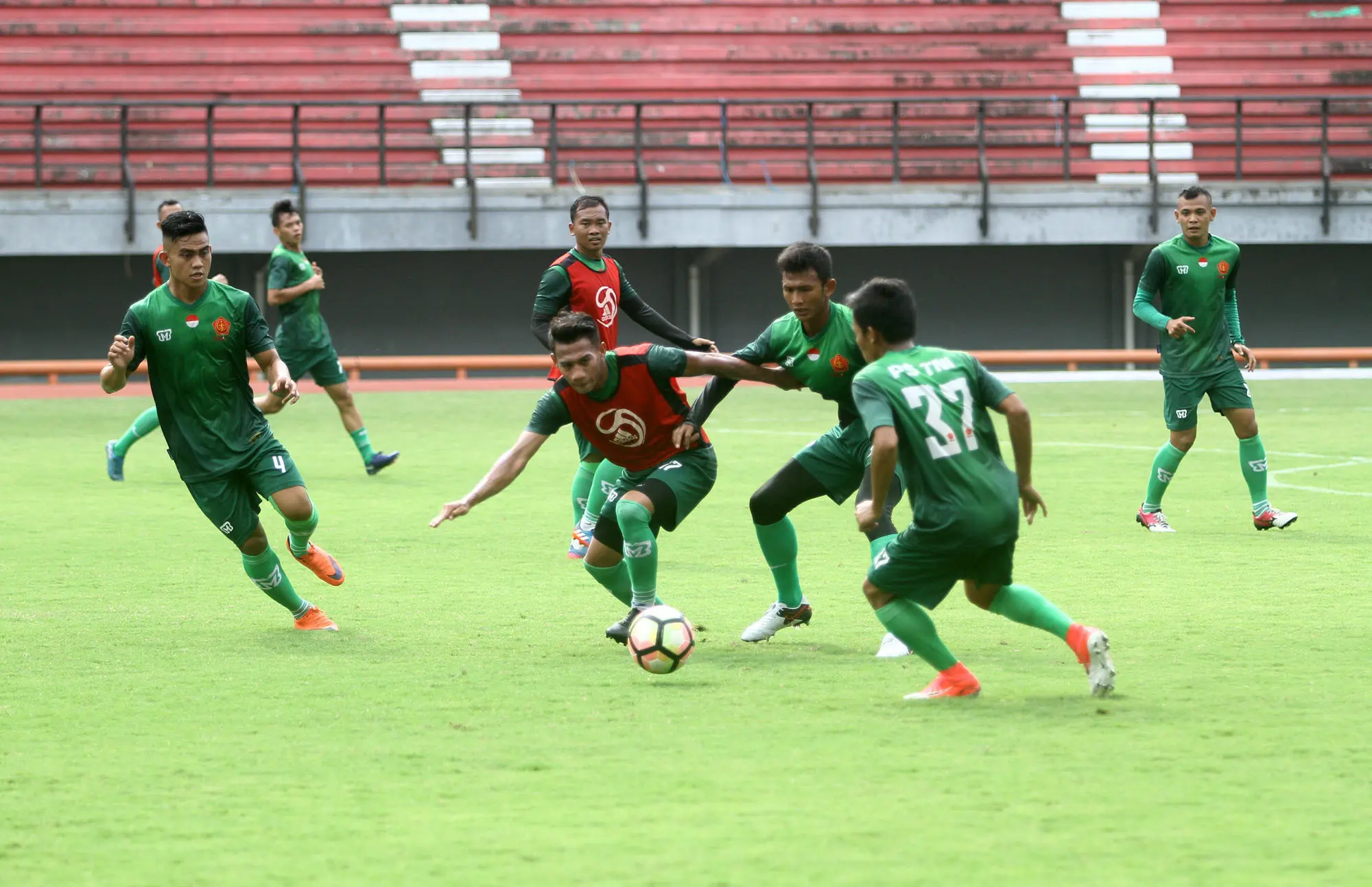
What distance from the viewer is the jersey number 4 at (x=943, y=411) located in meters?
5.42

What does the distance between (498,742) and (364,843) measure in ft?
3.36

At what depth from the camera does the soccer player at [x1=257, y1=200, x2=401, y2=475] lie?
43.8 ft

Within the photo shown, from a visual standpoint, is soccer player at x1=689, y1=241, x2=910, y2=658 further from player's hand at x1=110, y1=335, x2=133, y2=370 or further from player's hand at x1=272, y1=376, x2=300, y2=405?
player's hand at x1=110, y1=335, x2=133, y2=370

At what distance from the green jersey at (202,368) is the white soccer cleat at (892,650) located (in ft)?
8.81

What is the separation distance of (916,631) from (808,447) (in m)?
1.45

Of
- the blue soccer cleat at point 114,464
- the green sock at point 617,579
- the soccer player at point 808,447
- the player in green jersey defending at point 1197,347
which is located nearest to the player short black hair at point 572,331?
the soccer player at point 808,447

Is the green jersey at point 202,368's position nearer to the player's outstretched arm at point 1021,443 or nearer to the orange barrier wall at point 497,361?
the player's outstretched arm at point 1021,443

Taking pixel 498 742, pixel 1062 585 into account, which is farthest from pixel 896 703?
pixel 1062 585

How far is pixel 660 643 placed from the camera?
19.7ft

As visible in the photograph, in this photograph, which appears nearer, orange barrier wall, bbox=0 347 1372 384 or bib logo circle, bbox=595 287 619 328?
bib logo circle, bbox=595 287 619 328

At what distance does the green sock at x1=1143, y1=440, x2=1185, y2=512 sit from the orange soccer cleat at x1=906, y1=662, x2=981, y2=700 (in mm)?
4700

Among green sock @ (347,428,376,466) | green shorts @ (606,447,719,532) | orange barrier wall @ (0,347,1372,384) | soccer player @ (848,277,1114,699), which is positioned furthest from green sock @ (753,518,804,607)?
orange barrier wall @ (0,347,1372,384)

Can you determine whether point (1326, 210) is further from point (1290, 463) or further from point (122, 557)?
point (122, 557)

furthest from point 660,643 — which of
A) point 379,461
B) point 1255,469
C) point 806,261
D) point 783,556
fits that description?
point 379,461
